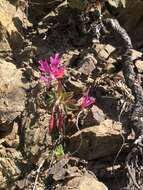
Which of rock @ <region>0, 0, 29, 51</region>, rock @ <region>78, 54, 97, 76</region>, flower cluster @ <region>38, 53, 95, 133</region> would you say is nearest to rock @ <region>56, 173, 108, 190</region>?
flower cluster @ <region>38, 53, 95, 133</region>

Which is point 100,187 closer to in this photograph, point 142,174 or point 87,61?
point 142,174

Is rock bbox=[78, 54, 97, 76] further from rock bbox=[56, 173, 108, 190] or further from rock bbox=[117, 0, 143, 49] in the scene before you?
rock bbox=[56, 173, 108, 190]

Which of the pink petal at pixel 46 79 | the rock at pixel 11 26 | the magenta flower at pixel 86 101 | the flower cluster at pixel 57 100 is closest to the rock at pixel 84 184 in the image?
the flower cluster at pixel 57 100

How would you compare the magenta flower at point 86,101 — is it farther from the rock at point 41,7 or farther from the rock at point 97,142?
the rock at point 41,7

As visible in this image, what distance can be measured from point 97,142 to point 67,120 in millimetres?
266

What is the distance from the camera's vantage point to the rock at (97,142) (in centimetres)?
356

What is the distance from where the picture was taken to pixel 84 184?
337 centimetres

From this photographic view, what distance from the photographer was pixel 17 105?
3545 millimetres

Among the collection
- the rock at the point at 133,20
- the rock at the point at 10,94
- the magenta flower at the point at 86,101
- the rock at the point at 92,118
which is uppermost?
the rock at the point at 133,20

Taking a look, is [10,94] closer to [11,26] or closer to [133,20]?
[11,26]

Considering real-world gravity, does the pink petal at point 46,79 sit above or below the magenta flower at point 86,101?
above

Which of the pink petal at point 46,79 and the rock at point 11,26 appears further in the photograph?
the rock at point 11,26

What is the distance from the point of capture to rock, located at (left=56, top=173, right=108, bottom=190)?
3.36 metres

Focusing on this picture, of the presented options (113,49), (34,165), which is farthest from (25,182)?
(113,49)
